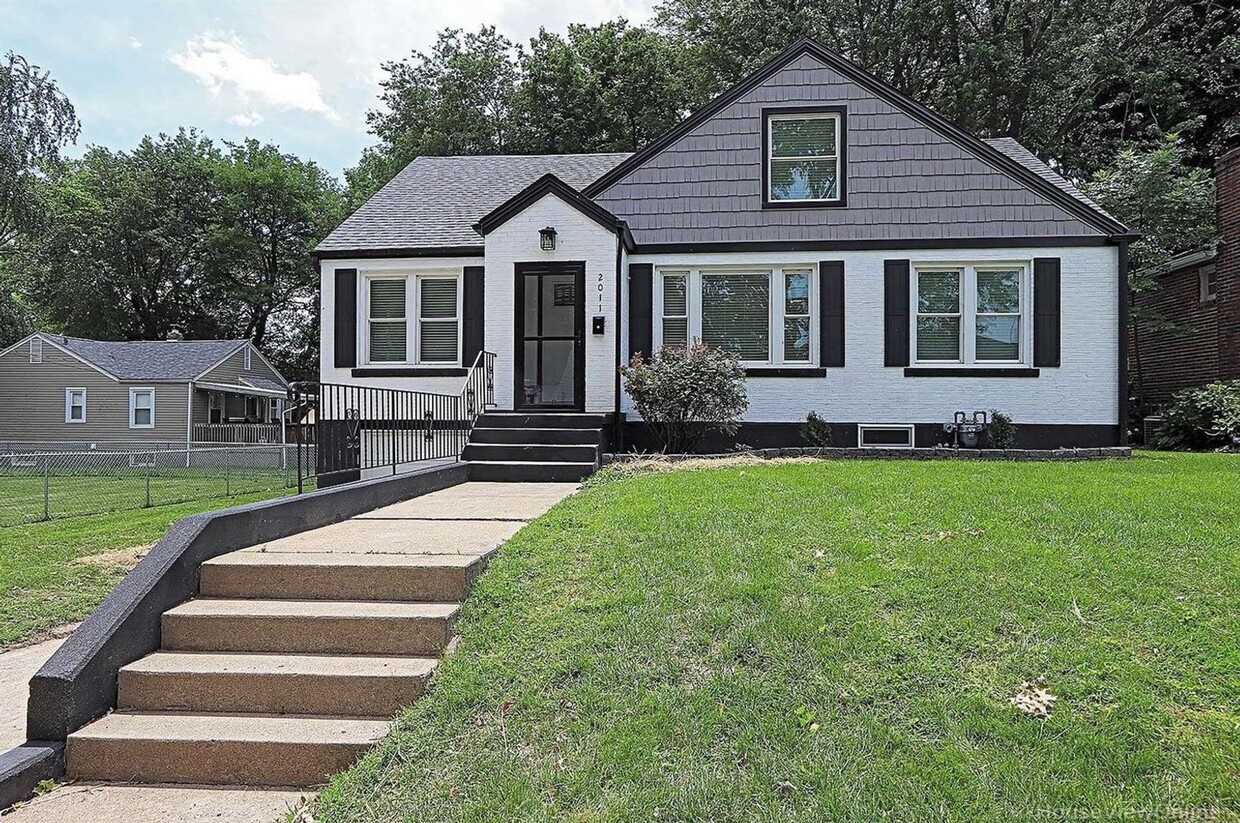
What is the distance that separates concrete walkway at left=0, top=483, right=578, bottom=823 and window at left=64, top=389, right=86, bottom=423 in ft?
77.3

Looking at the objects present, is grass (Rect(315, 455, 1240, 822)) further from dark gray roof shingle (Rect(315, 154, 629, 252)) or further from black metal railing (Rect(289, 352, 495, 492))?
dark gray roof shingle (Rect(315, 154, 629, 252))

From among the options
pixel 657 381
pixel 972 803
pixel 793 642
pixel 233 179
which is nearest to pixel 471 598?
pixel 793 642

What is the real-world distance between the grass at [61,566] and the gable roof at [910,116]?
7.92 metres

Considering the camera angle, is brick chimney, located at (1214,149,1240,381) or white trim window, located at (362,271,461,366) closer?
white trim window, located at (362,271,461,366)

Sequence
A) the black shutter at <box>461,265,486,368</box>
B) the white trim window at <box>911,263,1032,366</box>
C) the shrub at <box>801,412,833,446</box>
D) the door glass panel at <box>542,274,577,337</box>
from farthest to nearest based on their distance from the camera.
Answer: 1. the door glass panel at <box>542,274,577,337</box>
2. the black shutter at <box>461,265,486,368</box>
3. the white trim window at <box>911,263,1032,366</box>
4. the shrub at <box>801,412,833,446</box>

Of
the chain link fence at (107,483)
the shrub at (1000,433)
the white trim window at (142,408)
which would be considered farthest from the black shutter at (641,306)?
the white trim window at (142,408)

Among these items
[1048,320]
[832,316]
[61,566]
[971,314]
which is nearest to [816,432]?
[832,316]

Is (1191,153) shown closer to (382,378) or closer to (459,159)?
(459,159)

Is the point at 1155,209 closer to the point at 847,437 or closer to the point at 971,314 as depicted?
the point at 971,314

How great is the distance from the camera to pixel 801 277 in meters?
11.8

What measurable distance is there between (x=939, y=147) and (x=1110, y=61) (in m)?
12.2

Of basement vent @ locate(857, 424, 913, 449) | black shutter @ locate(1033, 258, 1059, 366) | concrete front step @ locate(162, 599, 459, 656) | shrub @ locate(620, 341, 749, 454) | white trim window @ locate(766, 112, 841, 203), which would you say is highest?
white trim window @ locate(766, 112, 841, 203)

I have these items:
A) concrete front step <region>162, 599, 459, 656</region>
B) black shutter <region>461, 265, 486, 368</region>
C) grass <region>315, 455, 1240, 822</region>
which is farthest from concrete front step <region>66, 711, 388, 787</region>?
black shutter <region>461, 265, 486, 368</region>

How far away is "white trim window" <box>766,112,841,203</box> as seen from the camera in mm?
11781
